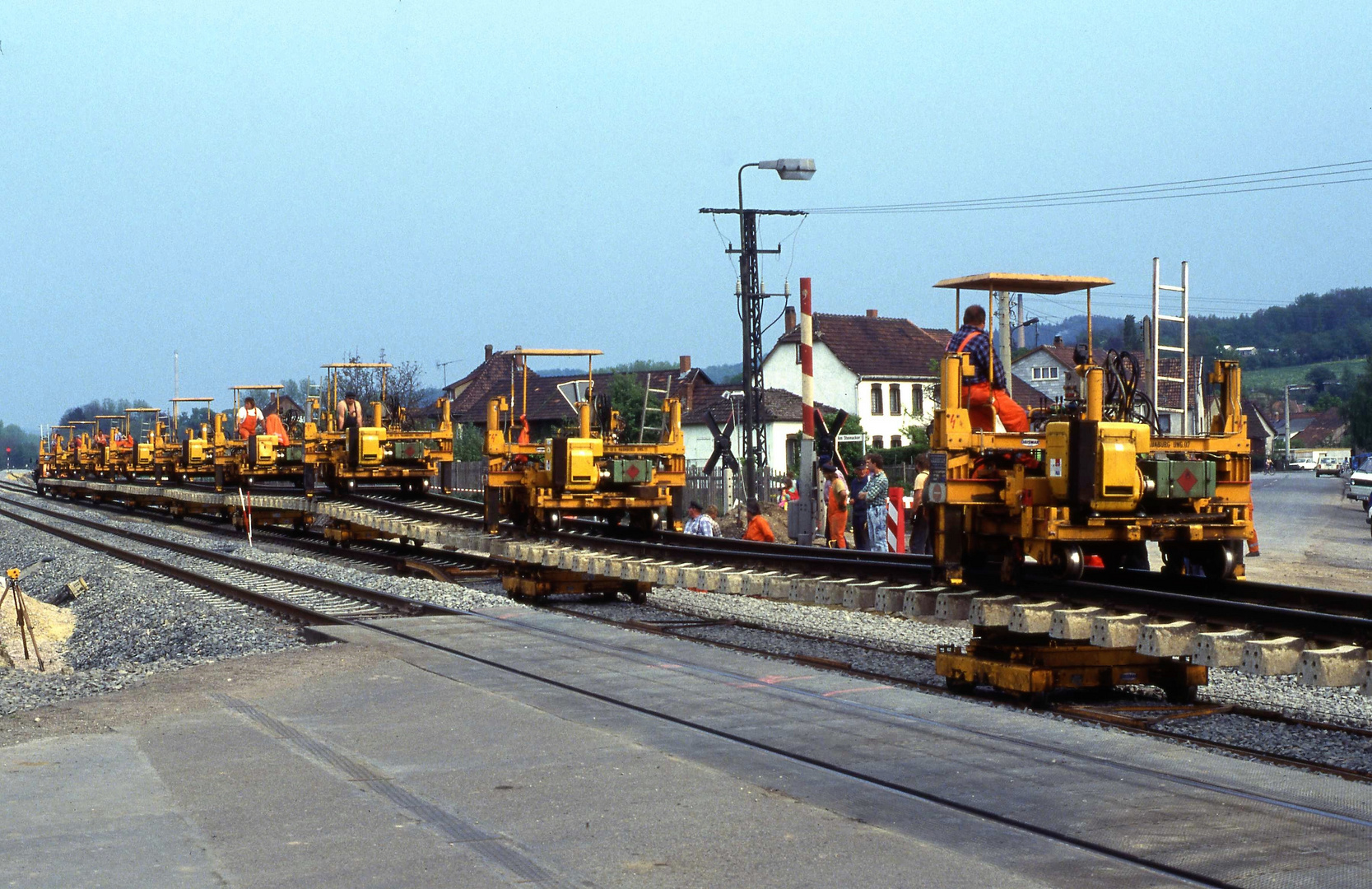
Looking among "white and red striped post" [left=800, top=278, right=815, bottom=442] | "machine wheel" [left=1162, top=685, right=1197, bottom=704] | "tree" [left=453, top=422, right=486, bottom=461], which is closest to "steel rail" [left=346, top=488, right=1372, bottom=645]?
"machine wheel" [left=1162, top=685, right=1197, bottom=704]

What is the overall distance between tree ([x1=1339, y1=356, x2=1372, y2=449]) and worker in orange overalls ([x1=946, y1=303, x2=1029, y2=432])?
4159 inches

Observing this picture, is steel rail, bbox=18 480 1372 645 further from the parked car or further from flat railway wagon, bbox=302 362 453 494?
the parked car

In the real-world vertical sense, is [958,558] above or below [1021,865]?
above

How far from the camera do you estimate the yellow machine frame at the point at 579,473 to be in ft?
55.9

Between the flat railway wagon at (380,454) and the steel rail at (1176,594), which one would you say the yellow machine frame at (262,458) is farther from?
the steel rail at (1176,594)

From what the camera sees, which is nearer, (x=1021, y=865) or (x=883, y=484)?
(x=1021, y=865)

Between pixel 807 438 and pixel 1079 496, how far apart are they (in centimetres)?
1098

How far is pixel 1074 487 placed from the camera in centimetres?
889

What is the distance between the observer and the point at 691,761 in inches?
291

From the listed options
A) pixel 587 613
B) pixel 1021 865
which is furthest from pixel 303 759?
pixel 587 613

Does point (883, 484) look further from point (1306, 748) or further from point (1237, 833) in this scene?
point (1237, 833)

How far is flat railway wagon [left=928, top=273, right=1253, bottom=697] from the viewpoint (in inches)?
353

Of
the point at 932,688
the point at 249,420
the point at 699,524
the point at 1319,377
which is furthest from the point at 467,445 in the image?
the point at 1319,377

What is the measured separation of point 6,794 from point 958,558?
241 inches
